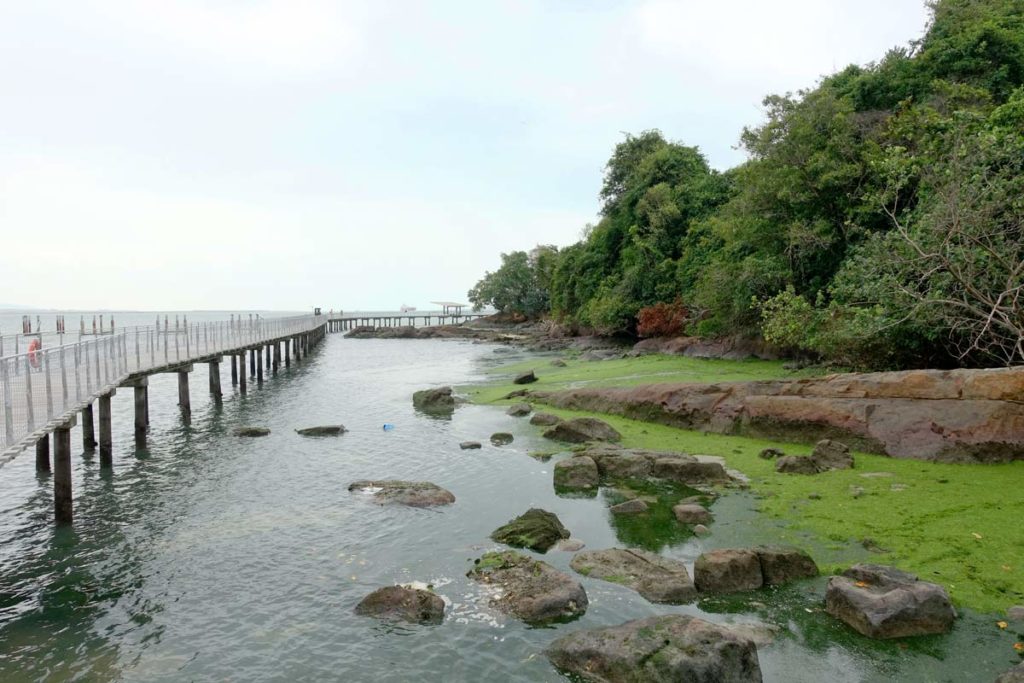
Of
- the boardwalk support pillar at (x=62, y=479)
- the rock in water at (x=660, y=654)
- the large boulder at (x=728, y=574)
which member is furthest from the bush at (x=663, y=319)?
the rock in water at (x=660, y=654)

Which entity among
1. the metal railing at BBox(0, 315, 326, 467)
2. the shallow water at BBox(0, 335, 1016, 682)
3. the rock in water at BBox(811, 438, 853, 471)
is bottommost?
the shallow water at BBox(0, 335, 1016, 682)

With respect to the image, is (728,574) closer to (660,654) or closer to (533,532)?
(660,654)

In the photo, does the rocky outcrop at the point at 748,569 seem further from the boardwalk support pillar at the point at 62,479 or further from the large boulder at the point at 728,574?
the boardwalk support pillar at the point at 62,479

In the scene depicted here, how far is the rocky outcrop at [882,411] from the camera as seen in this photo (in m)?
15.0

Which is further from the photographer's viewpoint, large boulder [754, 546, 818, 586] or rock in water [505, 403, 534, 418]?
rock in water [505, 403, 534, 418]

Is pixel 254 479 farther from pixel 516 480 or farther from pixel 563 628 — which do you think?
pixel 563 628

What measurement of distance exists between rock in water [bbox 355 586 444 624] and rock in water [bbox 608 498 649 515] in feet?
17.2

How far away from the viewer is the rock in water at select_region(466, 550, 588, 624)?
9672 millimetres

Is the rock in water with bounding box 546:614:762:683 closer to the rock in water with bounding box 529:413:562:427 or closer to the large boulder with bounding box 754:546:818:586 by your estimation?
the large boulder with bounding box 754:546:818:586

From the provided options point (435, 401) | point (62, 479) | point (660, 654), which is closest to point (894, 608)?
point (660, 654)

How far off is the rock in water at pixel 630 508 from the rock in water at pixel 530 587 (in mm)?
3410

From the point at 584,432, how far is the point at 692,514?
786 centimetres

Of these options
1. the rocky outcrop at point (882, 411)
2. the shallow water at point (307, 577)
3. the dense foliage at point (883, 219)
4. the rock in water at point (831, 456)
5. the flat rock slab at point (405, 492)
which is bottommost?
the shallow water at point (307, 577)

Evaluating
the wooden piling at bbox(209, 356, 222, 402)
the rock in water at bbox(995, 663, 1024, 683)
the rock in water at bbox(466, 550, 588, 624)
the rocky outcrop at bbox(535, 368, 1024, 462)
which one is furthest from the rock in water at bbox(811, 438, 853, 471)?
the wooden piling at bbox(209, 356, 222, 402)
